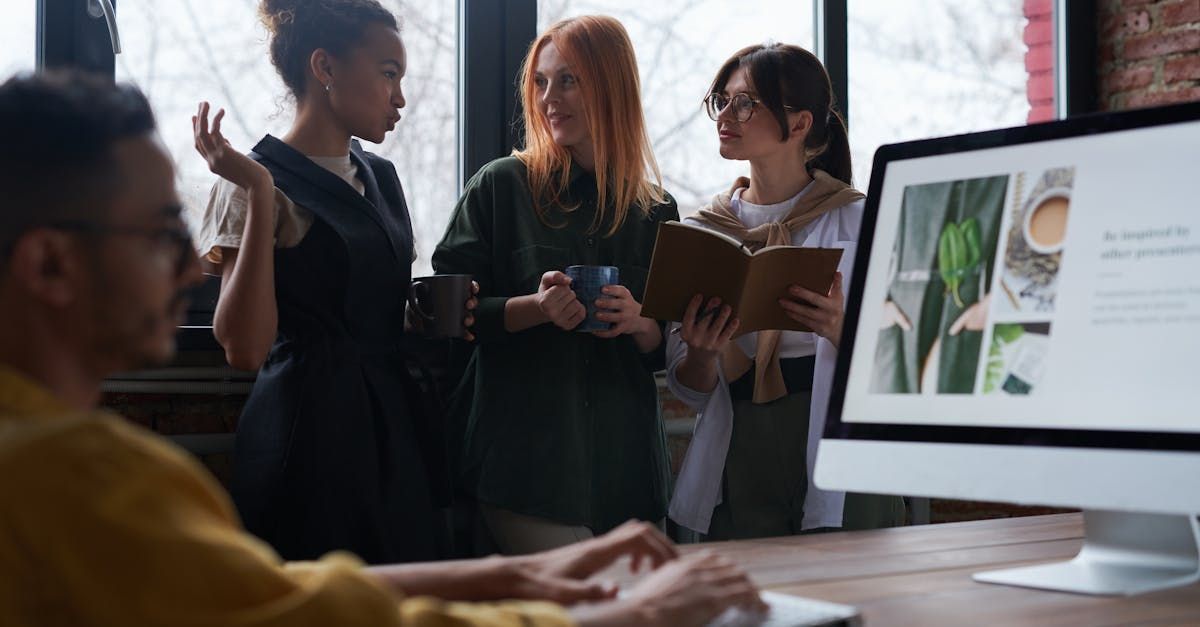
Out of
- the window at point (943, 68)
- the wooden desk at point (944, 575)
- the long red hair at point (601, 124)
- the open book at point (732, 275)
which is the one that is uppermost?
the window at point (943, 68)

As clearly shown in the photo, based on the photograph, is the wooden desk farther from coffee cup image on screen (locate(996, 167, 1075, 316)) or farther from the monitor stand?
coffee cup image on screen (locate(996, 167, 1075, 316))

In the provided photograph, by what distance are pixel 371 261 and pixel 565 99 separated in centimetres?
53

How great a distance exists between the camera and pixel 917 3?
139 inches

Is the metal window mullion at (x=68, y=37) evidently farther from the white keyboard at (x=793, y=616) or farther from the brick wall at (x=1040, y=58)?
the brick wall at (x=1040, y=58)

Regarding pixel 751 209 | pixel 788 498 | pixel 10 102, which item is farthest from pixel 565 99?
pixel 10 102

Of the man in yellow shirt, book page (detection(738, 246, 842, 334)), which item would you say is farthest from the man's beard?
book page (detection(738, 246, 842, 334))

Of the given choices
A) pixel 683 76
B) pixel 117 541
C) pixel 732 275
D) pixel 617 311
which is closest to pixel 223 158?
pixel 617 311

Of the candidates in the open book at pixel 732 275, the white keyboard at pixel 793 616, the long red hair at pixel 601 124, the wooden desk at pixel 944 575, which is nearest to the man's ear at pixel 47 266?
the white keyboard at pixel 793 616

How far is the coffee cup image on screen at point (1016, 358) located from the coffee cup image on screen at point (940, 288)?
19mm

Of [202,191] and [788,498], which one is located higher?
[202,191]

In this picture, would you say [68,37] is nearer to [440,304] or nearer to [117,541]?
[440,304]

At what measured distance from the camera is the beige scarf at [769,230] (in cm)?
227

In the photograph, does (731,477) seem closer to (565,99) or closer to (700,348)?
(700,348)

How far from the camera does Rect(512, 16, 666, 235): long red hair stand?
7.54 ft
